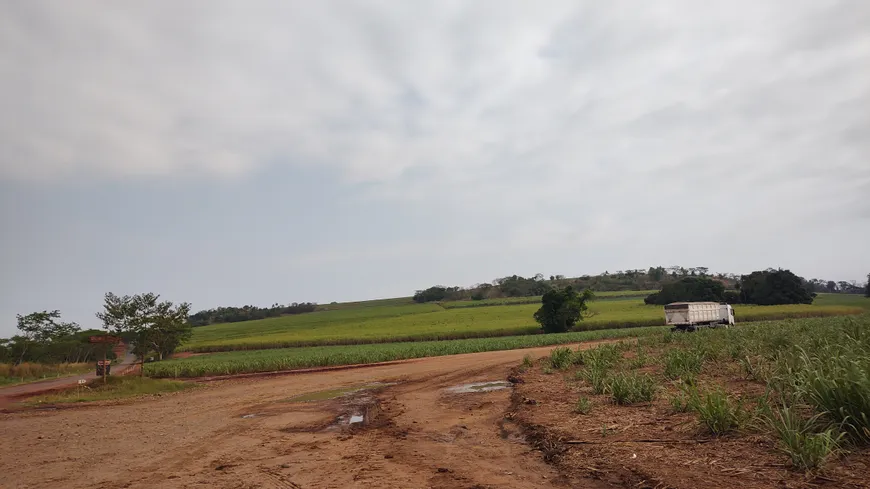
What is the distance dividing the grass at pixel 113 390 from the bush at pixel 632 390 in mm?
19046

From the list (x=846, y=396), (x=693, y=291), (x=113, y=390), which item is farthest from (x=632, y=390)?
(x=693, y=291)

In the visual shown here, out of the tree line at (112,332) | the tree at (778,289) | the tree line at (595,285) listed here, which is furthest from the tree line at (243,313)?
the tree at (778,289)

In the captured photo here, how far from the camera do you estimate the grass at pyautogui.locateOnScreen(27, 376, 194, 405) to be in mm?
19188

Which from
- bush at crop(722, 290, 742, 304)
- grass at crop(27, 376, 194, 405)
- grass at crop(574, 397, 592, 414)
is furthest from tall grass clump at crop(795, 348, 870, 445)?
bush at crop(722, 290, 742, 304)

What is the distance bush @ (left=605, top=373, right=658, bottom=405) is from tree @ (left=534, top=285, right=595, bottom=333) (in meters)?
46.5

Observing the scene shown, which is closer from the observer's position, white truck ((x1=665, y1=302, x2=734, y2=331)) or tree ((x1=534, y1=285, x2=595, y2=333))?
white truck ((x1=665, y1=302, x2=734, y2=331))

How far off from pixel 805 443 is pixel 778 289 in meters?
77.1

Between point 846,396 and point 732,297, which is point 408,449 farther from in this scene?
point 732,297

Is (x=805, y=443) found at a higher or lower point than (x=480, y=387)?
higher

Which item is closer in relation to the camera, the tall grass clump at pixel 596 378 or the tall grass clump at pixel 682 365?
the tall grass clump at pixel 682 365

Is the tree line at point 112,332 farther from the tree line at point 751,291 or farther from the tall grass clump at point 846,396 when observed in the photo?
the tree line at point 751,291

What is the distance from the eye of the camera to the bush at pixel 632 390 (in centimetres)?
834

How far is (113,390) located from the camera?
68.4 feet

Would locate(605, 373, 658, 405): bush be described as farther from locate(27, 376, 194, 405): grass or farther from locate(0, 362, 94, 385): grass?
locate(0, 362, 94, 385): grass
